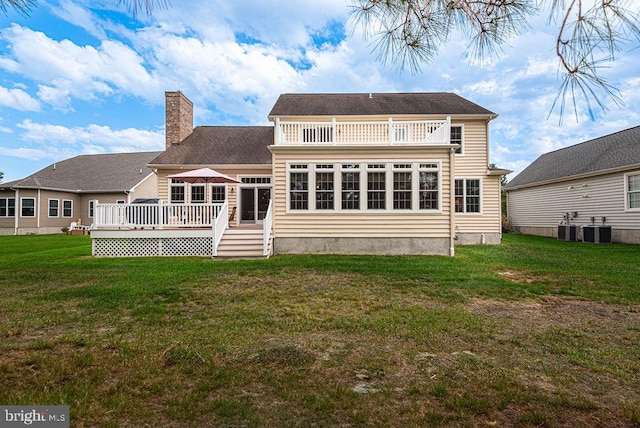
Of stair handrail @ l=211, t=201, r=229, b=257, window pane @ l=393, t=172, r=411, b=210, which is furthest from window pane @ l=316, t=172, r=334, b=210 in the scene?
stair handrail @ l=211, t=201, r=229, b=257

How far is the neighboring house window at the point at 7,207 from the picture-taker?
21.5 m

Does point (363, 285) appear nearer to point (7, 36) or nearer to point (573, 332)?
point (573, 332)

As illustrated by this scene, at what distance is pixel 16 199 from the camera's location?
70.0ft

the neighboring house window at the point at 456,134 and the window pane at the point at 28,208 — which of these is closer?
the neighboring house window at the point at 456,134

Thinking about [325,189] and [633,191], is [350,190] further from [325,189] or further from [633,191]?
[633,191]

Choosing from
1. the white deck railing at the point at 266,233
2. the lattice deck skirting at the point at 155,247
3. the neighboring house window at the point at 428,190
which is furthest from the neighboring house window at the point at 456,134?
the lattice deck skirting at the point at 155,247

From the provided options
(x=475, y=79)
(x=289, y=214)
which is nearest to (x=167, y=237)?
(x=289, y=214)

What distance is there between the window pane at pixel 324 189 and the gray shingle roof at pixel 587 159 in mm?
13769

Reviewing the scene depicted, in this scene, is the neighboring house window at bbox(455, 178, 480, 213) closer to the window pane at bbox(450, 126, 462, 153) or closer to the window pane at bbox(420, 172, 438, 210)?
the window pane at bbox(450, 126, 462, 153)

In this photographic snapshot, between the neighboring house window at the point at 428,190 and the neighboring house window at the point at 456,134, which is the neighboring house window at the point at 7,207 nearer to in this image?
the neighboring house window at the point at 428,190

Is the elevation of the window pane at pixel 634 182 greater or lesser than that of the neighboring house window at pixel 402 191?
greater

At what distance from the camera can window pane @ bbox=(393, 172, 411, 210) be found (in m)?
11.1

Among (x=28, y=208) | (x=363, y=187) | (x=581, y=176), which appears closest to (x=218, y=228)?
(x=363, y=187)

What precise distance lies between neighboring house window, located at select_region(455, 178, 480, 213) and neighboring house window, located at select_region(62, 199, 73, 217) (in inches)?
1060
